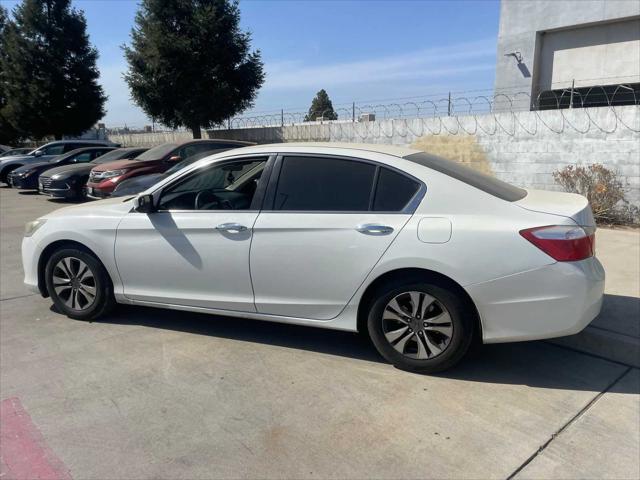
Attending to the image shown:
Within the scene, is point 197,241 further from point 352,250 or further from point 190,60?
point 190,60

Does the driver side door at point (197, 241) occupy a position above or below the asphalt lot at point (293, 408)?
above

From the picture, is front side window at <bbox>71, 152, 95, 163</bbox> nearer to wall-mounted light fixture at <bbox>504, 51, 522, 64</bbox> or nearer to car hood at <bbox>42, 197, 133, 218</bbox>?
car hood at <bbox>42, 197, 133, 218</bbox>

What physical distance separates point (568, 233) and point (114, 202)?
3873 mm

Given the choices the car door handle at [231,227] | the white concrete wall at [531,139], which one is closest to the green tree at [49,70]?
the white concrete wall at [531,139]

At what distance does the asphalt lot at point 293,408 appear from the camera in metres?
2.77

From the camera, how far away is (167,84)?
840 inches

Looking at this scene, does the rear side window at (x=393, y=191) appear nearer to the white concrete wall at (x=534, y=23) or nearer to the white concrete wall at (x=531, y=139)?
the white concrete wall at (x=531, y=139)

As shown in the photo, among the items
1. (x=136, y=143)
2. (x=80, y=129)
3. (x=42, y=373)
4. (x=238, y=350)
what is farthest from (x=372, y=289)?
(x=80, y=129)

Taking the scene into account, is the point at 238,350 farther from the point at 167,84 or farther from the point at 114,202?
the point at 167,84

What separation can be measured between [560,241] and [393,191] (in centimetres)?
114

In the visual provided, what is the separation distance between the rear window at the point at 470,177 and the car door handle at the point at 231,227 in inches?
53.6

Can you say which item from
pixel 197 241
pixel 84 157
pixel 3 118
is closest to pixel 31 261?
pixel 197 241

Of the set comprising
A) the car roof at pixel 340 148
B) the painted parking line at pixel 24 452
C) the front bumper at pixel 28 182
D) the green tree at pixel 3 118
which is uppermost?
the green tree at pixel 3 118

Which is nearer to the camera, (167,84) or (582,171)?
(582,171)
